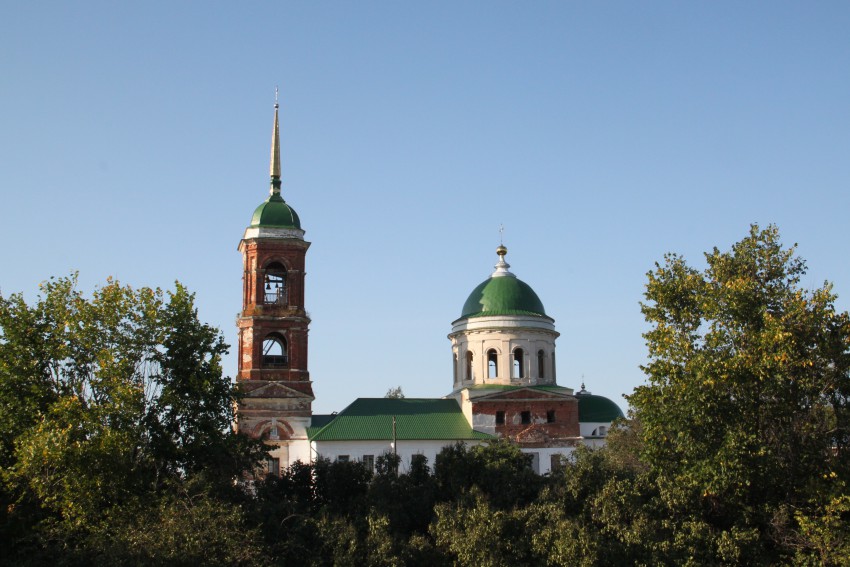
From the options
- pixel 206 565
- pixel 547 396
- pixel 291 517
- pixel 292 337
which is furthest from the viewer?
pixel 547 396

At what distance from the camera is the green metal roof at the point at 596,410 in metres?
48.3

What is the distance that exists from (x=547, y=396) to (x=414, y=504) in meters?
18.3

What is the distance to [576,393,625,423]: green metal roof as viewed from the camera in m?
48.3

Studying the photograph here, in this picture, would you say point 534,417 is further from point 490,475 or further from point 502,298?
point 490,475

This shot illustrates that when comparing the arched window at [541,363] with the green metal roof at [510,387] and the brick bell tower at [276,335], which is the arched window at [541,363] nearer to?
the green metal roof at [510,387]

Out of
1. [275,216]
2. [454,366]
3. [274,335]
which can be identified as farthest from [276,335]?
[454,366]

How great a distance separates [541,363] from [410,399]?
22.2 feet

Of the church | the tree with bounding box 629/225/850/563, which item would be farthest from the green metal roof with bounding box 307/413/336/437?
the tree with bounding box 629/225/850/563

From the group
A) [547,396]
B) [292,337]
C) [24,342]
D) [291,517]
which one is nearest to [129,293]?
[24,342]

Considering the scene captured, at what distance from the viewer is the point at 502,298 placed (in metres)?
48.4

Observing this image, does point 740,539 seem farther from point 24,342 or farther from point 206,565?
point 24,342

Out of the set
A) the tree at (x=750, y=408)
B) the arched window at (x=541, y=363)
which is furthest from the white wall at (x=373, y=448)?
the tree at (x=750, y=408)

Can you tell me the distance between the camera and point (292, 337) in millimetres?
42531

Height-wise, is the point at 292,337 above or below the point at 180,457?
above
